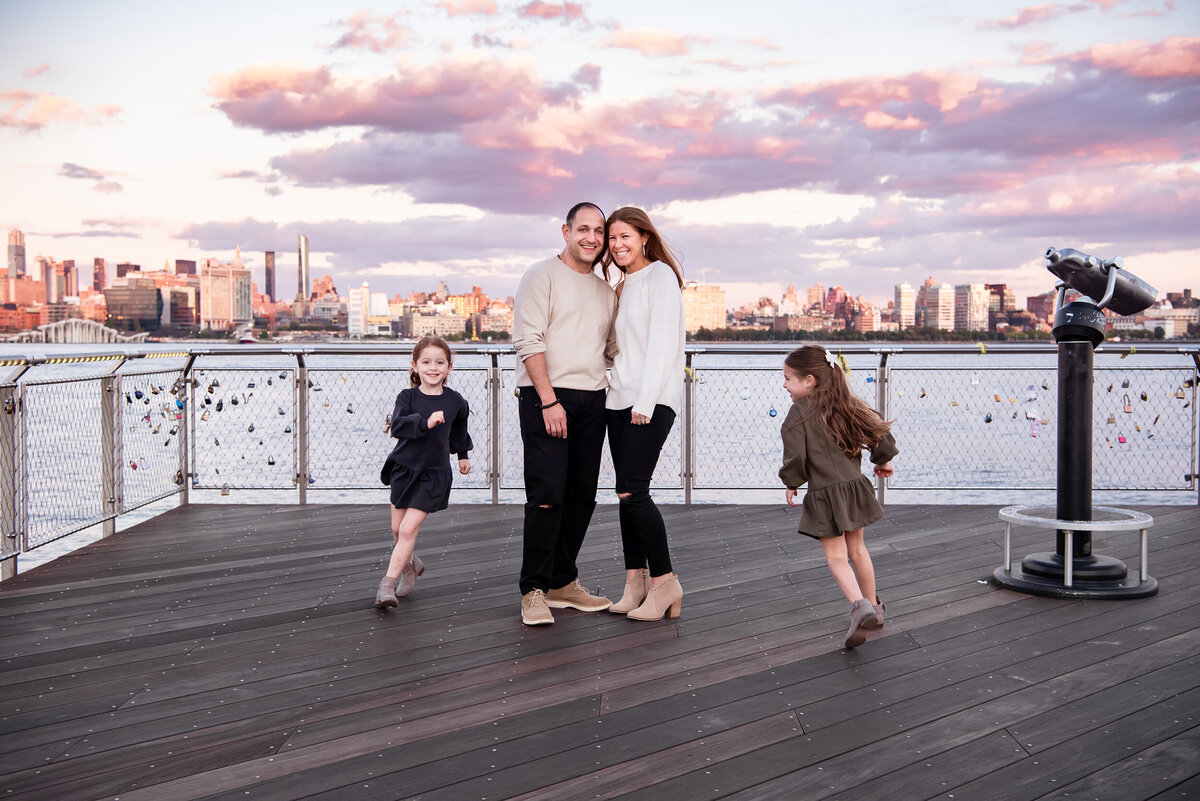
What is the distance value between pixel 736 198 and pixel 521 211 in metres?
8.88


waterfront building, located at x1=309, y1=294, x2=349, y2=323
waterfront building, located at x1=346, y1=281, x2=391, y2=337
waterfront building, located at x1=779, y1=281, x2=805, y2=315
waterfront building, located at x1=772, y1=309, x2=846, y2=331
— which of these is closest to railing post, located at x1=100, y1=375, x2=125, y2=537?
waterfront building, located at x1=772, y1=309, x2=846, y2=331

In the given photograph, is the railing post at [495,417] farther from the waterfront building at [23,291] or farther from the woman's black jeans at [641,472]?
the waterfront building at [23,291]

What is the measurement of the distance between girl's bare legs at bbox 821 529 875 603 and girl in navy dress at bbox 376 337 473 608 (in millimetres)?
1566

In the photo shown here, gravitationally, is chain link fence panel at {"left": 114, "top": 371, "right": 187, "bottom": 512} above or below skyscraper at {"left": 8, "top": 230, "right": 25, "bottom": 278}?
below

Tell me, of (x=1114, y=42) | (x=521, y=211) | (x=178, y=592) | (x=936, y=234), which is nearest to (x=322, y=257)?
(x=521, y=211)

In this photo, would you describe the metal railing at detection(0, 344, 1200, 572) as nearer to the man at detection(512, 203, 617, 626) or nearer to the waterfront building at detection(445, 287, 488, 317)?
the man at detection(512, 203, 617, 626)

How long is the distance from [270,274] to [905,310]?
47.6 m

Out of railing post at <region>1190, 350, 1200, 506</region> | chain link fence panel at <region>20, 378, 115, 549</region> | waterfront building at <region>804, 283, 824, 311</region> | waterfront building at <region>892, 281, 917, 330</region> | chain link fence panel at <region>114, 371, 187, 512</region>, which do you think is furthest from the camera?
waterfront building at <region>804, 283, 824, 311</region>

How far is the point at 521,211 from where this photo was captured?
33312 millimetres

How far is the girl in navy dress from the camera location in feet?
12.8

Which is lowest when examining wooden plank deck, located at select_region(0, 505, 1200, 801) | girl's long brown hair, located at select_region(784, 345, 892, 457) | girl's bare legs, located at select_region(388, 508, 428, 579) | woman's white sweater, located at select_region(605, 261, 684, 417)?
wooden plank deck, located at select_region(0, 505, 1200, 801)

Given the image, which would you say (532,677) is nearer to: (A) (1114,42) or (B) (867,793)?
(B) (867,793)

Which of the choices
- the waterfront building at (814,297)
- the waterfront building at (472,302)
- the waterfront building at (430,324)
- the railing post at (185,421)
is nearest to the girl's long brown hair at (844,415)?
the railing post at (185,421)

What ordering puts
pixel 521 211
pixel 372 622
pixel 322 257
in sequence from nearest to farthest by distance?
pixel 372 622, pixel 521 211, pixel 322 257
